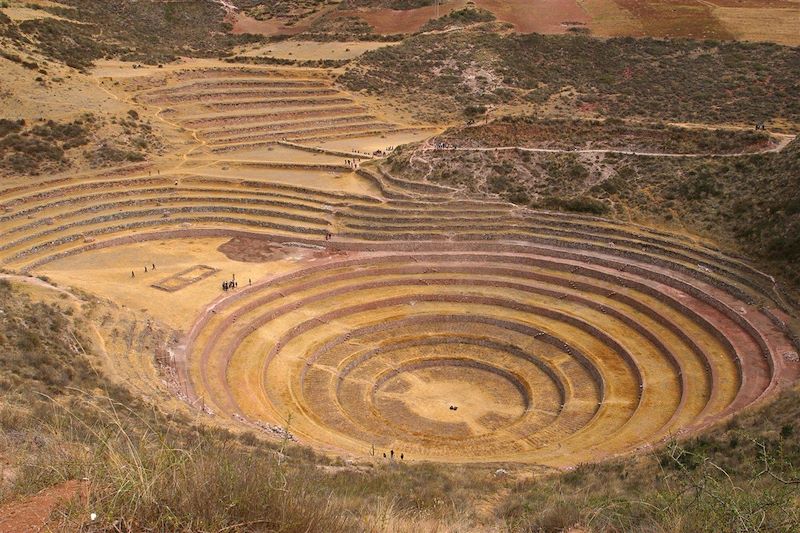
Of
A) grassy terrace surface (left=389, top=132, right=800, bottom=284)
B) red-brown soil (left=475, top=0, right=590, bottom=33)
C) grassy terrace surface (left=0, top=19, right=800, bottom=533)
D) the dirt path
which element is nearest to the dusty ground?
red-brown soil (left=475, top=0, right=590, bottom=33)

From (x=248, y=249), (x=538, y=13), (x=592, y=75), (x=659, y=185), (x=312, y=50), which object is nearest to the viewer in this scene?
(x=248, y=249)

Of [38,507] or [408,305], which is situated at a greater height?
[38,507]

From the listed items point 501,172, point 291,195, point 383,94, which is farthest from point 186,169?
point 383,94

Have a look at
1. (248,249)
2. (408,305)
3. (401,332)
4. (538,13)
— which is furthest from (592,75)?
(401,332)

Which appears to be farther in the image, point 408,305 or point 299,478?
point 408,305

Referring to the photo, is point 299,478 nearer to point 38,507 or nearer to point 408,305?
point 38,507

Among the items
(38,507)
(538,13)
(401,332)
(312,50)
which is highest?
(538,13)

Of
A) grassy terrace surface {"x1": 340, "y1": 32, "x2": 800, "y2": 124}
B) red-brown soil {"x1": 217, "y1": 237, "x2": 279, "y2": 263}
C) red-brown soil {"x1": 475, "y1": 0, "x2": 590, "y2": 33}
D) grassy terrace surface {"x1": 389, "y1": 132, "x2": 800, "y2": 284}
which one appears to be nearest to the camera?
grassy terrace surface {"x1": 389, "y1": 132, "x2": 800, "y2": 284}

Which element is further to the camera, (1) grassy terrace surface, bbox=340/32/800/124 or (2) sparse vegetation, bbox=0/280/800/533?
(1) grassy terrace surface, bbox=340/32/800/124

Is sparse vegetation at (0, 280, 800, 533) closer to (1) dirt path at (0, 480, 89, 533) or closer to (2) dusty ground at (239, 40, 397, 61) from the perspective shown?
(1) dirt path at (0, 480, 89, 533)

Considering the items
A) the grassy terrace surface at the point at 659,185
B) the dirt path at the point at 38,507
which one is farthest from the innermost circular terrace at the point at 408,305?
the dirt path at the point at 38,507
